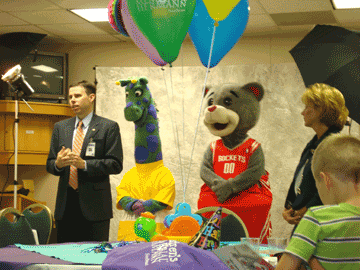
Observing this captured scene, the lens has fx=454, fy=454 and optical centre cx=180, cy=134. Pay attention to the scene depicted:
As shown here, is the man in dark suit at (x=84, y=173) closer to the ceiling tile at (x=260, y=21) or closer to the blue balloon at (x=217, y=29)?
the blue balloon at (x=217, y=29)

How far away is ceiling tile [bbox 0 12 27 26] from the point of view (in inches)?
179

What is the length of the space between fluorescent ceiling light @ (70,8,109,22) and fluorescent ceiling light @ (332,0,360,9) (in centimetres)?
211

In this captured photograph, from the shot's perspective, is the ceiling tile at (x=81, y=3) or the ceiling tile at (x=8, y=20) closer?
the ceiling tile at (x=81, y=3)

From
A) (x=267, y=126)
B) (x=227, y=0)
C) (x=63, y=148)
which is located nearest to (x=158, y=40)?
(x=227, y=0)

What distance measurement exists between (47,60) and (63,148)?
2776 millimetres

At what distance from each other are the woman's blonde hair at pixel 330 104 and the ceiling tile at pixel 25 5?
9.39ft

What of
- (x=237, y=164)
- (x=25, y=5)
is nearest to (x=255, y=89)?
(x=237, y=164)

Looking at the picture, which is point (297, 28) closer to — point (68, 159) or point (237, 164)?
point (237, 164)

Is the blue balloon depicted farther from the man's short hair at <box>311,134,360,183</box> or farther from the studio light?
the studio light

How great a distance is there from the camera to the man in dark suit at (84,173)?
2.77 meters

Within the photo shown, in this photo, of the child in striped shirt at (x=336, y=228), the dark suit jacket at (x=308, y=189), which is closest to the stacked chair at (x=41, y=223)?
the dark suit jacket at (x=308, y=189)

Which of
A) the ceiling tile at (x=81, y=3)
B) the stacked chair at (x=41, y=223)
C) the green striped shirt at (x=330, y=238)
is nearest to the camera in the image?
the green striped shirt at (x=330, y=238)

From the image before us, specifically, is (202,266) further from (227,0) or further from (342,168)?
(227,0)

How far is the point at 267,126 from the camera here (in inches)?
185
